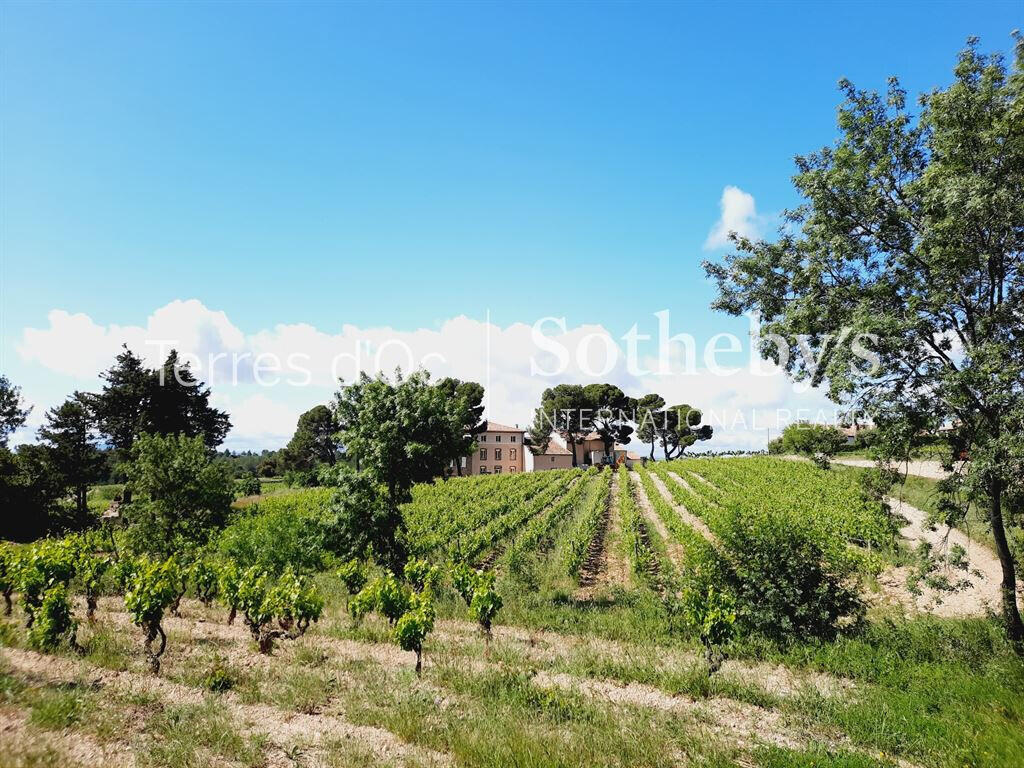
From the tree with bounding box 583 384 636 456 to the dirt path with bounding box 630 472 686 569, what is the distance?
45.2 m

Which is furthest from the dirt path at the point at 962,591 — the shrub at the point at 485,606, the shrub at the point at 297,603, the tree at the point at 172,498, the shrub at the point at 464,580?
the tree at the point at 172,498

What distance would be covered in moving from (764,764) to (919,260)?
1058cm

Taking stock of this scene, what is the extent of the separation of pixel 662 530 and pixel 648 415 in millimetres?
66648

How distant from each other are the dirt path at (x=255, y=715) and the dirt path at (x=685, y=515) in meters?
18.4

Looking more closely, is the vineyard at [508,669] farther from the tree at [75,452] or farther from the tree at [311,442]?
the tree at [311,442]

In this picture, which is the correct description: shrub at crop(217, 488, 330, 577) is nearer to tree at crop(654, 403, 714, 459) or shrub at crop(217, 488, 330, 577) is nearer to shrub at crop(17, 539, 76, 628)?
shrub at crop(17, 539, 76, 628)

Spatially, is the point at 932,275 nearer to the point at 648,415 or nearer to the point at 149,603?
the point at 149,603

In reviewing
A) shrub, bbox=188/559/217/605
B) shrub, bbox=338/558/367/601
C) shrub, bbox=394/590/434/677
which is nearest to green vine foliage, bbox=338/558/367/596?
shrub, bbox=338/558/367/601

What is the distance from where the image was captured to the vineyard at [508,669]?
6.31 metres

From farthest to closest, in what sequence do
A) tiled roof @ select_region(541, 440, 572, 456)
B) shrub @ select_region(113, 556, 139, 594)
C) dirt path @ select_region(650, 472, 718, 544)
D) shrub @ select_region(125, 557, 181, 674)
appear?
tiled roof @ select_region(541, 440, 572, 456)
dirt path @ select_region(650, 472, 718, 544)
shrub @ select_region(113, 556, 139, 594)
shrub @ select_region(125, 557, 181, 674)

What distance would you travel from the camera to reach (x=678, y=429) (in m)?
93.4

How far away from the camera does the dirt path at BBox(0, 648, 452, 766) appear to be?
6367 mm

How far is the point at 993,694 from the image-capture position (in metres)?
7.99

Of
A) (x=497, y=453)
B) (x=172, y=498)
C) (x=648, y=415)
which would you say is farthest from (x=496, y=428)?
(x=172, y=498)
